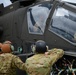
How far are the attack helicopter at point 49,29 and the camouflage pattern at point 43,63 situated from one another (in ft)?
0.58

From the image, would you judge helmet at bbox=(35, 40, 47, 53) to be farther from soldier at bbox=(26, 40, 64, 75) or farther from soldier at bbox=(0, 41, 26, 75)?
soldier at bbox=(0, 41, 26, 75)

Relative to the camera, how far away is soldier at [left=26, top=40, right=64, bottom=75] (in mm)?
5469

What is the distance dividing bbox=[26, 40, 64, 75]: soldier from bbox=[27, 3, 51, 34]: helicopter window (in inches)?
48.4

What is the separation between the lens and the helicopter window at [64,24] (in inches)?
243

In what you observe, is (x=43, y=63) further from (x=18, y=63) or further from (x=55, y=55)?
(x=18, y=63)

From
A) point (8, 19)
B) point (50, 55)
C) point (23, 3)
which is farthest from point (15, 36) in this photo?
point (50, 55)

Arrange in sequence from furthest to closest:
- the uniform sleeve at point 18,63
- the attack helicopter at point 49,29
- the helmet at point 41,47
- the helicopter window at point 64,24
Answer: the helicopter window at point 64,24, the uniform sleeve at point 18,63, the attack helicopter at point 49,29, the helmet at point 41,47

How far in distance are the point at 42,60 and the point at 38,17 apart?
1.89m

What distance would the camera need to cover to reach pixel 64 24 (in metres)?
6.39

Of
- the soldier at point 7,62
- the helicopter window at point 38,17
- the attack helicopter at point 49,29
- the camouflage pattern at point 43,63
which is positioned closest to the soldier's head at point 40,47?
the camouflage pattern at point 43,63

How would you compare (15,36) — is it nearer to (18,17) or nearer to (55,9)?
(18,17)

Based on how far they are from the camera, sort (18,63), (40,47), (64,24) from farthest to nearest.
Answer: (64,24) < (18,63) < (40,47)

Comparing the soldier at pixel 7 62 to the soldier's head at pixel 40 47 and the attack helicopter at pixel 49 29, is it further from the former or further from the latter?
the soldier's head at pixel 40 47

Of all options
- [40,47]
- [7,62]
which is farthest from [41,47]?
[7,62]
